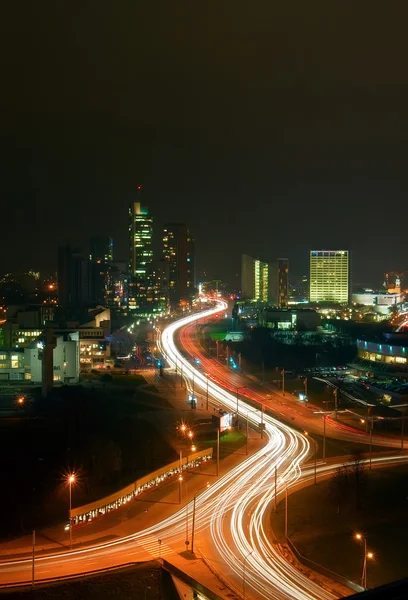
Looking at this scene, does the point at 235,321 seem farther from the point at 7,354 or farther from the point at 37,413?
the point at 37,413

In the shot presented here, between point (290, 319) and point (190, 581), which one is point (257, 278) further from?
point (190, 581)

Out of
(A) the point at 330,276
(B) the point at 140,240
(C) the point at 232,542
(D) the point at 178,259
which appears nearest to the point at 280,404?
(C) the point at 232,542

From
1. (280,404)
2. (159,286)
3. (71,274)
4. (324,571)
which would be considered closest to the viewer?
(324,571)

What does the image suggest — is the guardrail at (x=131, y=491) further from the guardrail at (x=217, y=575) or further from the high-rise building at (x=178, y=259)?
the high-rise building at (x=178, y=259)

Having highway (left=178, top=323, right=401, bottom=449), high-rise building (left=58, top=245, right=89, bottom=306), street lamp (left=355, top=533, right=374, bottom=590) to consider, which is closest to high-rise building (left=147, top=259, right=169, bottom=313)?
high-rise building (left=58, top=245, right=89, bottom=306)

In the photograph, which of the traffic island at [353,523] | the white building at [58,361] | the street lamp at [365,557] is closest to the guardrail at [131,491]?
the traffic island at [353,523]

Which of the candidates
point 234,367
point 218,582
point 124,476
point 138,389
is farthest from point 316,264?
point 218,582
